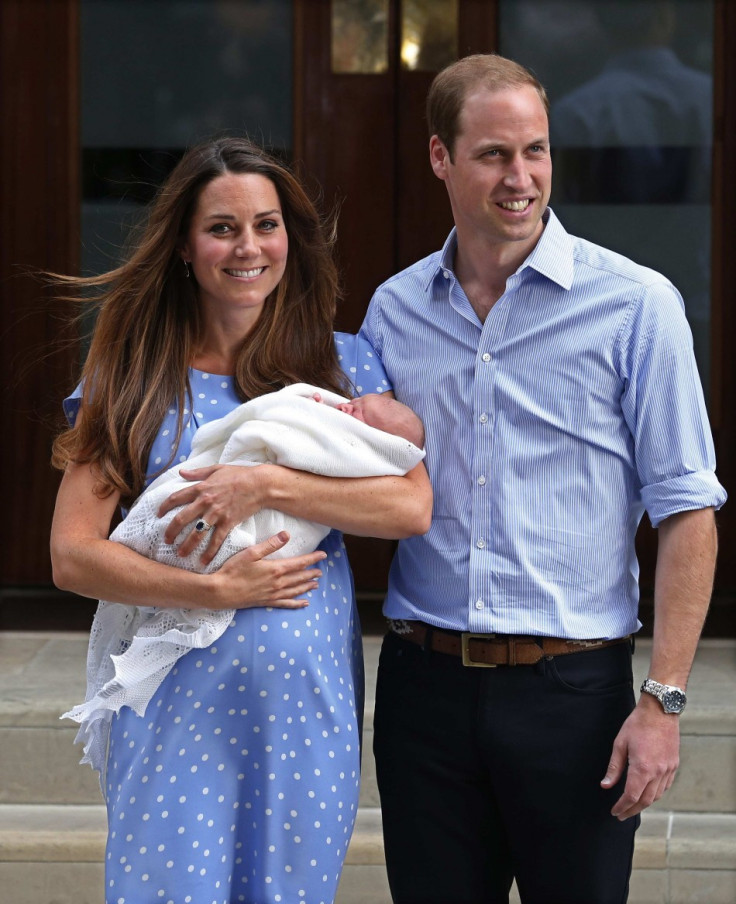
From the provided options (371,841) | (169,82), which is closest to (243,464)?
(371,841)

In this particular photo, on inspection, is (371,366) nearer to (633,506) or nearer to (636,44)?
(633,506)

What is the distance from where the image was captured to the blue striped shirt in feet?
7.23

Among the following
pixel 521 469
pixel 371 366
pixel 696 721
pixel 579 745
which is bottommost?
pixel 696 721

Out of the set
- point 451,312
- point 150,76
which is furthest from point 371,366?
point 150,76

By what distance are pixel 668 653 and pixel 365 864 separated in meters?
1.56

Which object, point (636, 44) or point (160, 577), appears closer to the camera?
point (160, 577)

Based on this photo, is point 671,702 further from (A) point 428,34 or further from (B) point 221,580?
(A) point 428,34

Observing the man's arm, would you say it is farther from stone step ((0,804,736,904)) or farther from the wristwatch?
stone step ((0,804,736,904))

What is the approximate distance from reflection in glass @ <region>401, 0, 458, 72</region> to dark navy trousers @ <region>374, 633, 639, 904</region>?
8.67 ft

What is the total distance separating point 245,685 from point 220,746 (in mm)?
107

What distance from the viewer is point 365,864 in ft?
11.4

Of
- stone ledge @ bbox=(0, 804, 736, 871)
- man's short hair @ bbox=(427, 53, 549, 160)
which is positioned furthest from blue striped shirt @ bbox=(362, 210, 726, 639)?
stone ledge @ bbox=(0, 804, 736, 871)

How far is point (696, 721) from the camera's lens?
3.66m

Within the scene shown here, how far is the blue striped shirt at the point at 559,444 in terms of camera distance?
2205mm
